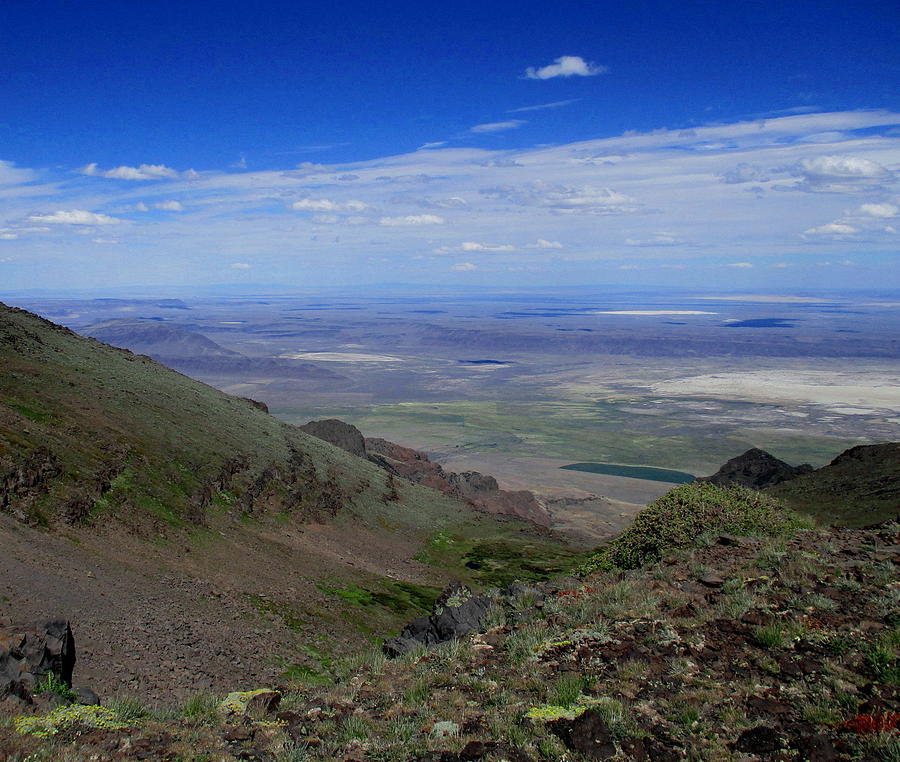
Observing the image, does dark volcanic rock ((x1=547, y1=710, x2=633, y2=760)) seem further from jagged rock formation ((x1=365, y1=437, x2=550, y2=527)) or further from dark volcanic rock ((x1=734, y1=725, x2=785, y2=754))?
jagged rock formation ((x1=365, y1=437, x2=550, y2=527))

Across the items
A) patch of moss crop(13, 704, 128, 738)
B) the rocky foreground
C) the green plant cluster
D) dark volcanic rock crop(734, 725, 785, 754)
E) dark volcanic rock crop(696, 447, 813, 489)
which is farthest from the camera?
dark volcanic rock crop(696, 447, 813, 489)

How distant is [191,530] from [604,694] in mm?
25121

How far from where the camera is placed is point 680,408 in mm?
170875

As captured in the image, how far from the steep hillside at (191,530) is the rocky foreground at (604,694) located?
21.5 feet

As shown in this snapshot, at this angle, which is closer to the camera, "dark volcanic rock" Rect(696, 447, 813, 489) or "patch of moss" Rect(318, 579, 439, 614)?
"patch of moss" Rect(318, 579, 439, 614)

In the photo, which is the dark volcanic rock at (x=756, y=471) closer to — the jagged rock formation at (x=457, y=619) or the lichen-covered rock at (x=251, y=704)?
the jagged rock formation at (x=457, y=619)

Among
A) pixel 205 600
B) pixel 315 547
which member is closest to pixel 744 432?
pixel 315 547

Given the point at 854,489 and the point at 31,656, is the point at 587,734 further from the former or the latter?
the point at 854,489

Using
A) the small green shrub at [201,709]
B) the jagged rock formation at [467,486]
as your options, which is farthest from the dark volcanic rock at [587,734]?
the jagged rock formation at [467,486]

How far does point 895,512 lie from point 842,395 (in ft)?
575

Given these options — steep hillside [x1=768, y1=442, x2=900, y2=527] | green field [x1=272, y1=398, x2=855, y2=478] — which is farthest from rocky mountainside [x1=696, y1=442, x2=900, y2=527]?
green field [x1=272, y1=398, x2=855, y2=478]

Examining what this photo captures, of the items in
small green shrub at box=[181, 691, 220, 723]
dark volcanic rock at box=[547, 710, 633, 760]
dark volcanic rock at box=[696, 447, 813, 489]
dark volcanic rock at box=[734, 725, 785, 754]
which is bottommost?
dark volcanic rock at box=[696, 447, 813, 489]

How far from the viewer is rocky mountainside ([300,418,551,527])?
66.2 metres

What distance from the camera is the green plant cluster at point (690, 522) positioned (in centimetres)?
2122
